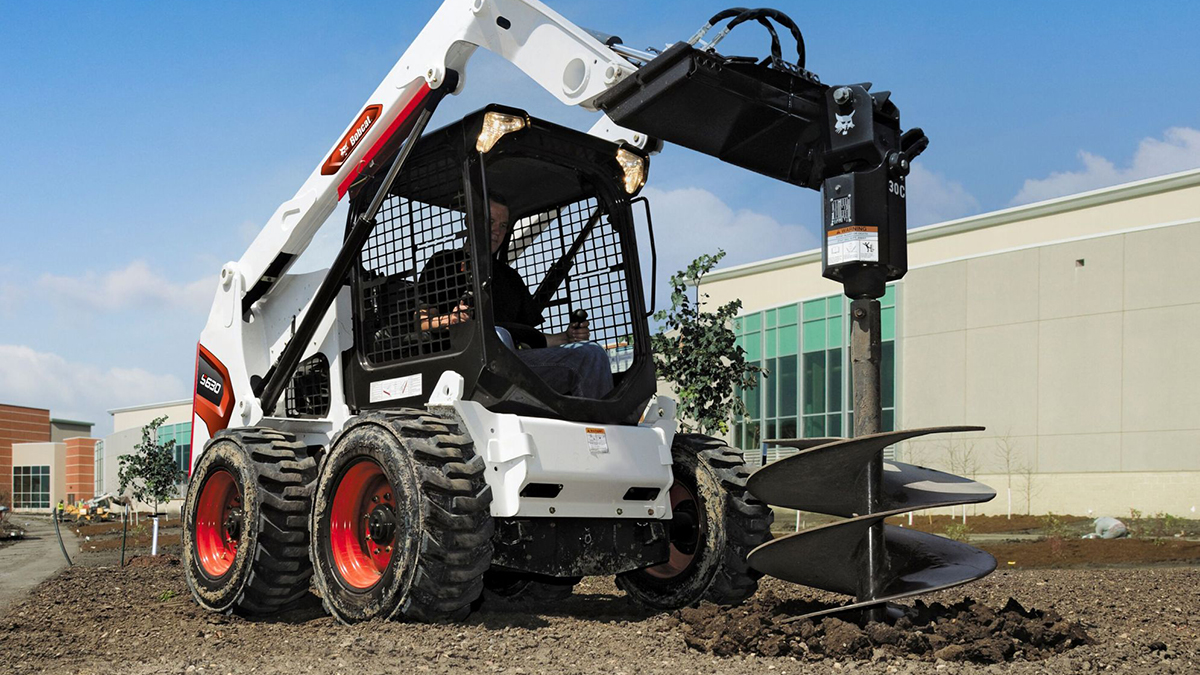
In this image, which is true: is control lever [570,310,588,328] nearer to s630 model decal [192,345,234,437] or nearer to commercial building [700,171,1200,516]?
s630 model decal [192,345,234,437]

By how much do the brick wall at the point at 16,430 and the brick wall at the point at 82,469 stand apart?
483 cm

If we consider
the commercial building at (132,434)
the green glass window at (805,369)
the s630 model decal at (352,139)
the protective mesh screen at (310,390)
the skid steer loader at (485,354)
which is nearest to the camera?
the skid steer loader at (485,354)

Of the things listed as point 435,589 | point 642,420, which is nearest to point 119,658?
point 435,589

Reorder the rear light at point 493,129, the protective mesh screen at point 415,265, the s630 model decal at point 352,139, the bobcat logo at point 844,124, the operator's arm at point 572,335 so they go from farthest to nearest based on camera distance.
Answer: the operator's arm at point 572,335 → the s630 model decal at point 352,139 → the protective mesh screen at point 415,265 → the rear light at point 493,129 → the bobcat logo at point 844,124

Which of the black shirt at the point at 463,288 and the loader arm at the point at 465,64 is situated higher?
the loader arm at the point at 465,64

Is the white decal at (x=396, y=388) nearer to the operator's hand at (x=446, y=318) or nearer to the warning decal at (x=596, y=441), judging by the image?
the operator's hand at (x=446, y=318)

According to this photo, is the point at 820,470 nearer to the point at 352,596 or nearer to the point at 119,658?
the point at 352,596

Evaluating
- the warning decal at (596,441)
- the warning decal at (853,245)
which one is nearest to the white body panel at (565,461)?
the warning decal at (596,441)

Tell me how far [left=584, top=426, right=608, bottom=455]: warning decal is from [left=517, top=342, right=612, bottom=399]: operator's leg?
31cm

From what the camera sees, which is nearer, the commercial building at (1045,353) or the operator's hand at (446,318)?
the operator's hand at (446,318)

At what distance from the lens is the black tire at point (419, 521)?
5664 millimetres

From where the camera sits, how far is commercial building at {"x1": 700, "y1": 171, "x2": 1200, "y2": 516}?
2734 cm

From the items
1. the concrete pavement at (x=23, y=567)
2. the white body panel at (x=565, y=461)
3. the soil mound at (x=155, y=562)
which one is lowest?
the concrete pavement at (x=23, y=567)

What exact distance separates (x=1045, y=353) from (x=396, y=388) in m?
26.0
